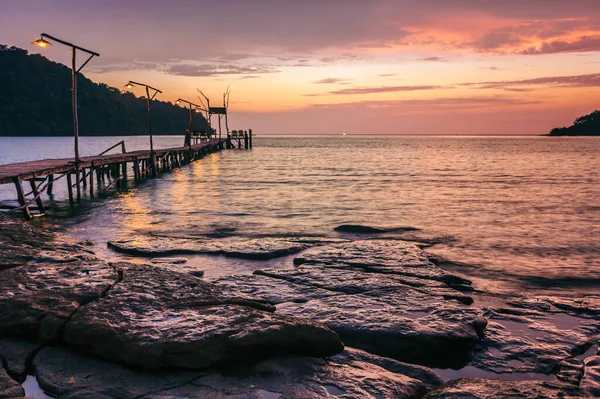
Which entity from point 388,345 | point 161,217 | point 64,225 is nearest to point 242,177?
point 161,217

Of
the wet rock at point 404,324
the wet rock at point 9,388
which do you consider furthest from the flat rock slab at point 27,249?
the wet rock at point 404,324

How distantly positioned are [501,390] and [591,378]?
1144mm

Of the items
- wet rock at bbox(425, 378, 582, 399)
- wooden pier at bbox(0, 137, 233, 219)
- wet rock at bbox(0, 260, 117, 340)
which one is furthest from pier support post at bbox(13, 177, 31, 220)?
wet rock at bbox(425, 378, 582, 399)

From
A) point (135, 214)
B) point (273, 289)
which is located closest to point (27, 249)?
point (273, 289)

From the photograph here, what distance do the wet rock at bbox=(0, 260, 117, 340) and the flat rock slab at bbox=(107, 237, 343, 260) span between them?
10.6ft

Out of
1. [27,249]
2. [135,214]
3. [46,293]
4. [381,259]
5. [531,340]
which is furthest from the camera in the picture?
[135,214]

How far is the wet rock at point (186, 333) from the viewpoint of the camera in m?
4.65

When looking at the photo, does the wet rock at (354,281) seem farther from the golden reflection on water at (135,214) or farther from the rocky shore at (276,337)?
the golden reflection on water at (135,214)

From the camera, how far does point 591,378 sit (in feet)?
15.7

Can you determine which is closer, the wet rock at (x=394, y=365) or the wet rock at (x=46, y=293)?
the wet rock at (x=394, y=365)

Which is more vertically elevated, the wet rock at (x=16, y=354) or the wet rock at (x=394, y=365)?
the wet rock at (x=16, y=354)

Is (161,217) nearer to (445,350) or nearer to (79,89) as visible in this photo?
(445,350)

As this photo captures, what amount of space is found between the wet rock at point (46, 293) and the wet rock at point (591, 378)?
5.04 meters

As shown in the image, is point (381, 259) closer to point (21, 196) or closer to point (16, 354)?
point (16, 354)
